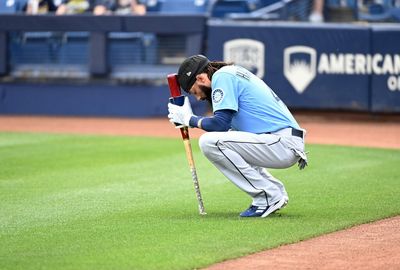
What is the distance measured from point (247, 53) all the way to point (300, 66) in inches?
39.3

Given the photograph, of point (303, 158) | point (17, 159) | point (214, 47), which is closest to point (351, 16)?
point (214, 47)

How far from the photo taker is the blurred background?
16.7 metres

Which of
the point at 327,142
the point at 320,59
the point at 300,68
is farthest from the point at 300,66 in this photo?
the point at 327,142

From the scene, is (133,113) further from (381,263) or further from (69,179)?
(381,263)

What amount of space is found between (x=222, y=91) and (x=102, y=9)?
11.5 m

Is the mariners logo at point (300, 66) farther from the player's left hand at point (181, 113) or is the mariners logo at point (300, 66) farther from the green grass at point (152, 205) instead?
the player's left hand at point (181, 113)

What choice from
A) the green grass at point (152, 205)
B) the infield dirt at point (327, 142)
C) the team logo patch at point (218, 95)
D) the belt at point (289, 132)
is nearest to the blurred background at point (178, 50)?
the infield dirt at point (327, 142)

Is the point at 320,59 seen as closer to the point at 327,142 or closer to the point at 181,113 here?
the point at 327,142

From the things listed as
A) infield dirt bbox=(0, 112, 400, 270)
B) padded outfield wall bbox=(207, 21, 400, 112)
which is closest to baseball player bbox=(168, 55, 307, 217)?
infield dirt bbox=(0, 112, 400, 270)

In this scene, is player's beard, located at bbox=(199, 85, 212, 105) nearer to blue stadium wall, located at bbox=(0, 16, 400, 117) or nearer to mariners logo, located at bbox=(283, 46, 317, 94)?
blue stadium wall, located at bbox=(0, 16, 400, 117)

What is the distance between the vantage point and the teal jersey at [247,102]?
7242mm

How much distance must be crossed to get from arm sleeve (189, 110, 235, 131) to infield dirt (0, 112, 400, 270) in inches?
46.5

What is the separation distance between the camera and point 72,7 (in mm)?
18672

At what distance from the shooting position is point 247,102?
7395 mm
